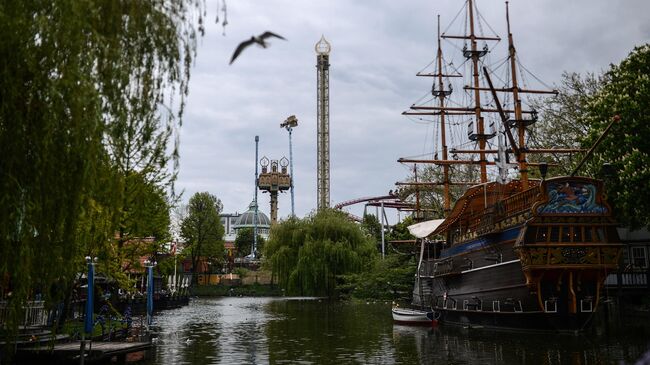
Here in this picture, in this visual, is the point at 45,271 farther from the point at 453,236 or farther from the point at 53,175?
the point at 453,236

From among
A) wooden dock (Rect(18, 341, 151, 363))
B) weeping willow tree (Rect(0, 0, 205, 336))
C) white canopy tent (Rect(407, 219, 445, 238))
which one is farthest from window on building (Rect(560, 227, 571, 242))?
weeping willow tree (Rect(0, 0, 205, 336))

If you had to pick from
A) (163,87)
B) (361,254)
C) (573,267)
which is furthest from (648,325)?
(361,254)

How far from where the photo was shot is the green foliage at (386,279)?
51.4 meters

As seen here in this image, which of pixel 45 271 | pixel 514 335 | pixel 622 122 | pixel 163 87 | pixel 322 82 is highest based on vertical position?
pixel 322 82

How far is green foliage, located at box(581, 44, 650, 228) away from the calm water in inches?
210

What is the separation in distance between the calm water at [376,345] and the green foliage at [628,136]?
5322mm

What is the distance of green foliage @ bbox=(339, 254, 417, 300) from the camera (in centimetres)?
5138

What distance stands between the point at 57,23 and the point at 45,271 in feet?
12.6

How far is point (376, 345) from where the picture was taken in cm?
2244

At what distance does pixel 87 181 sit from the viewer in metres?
9.25

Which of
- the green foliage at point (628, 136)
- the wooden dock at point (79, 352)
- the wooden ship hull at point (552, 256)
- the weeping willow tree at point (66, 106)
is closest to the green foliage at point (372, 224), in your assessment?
the green foliage at point (628, 136)

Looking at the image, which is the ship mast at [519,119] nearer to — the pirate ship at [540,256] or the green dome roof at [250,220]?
the pirate ship at [540,256]

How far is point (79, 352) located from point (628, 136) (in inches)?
880

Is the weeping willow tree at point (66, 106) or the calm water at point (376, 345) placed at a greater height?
the weeping willow tree at point (66, 106)
